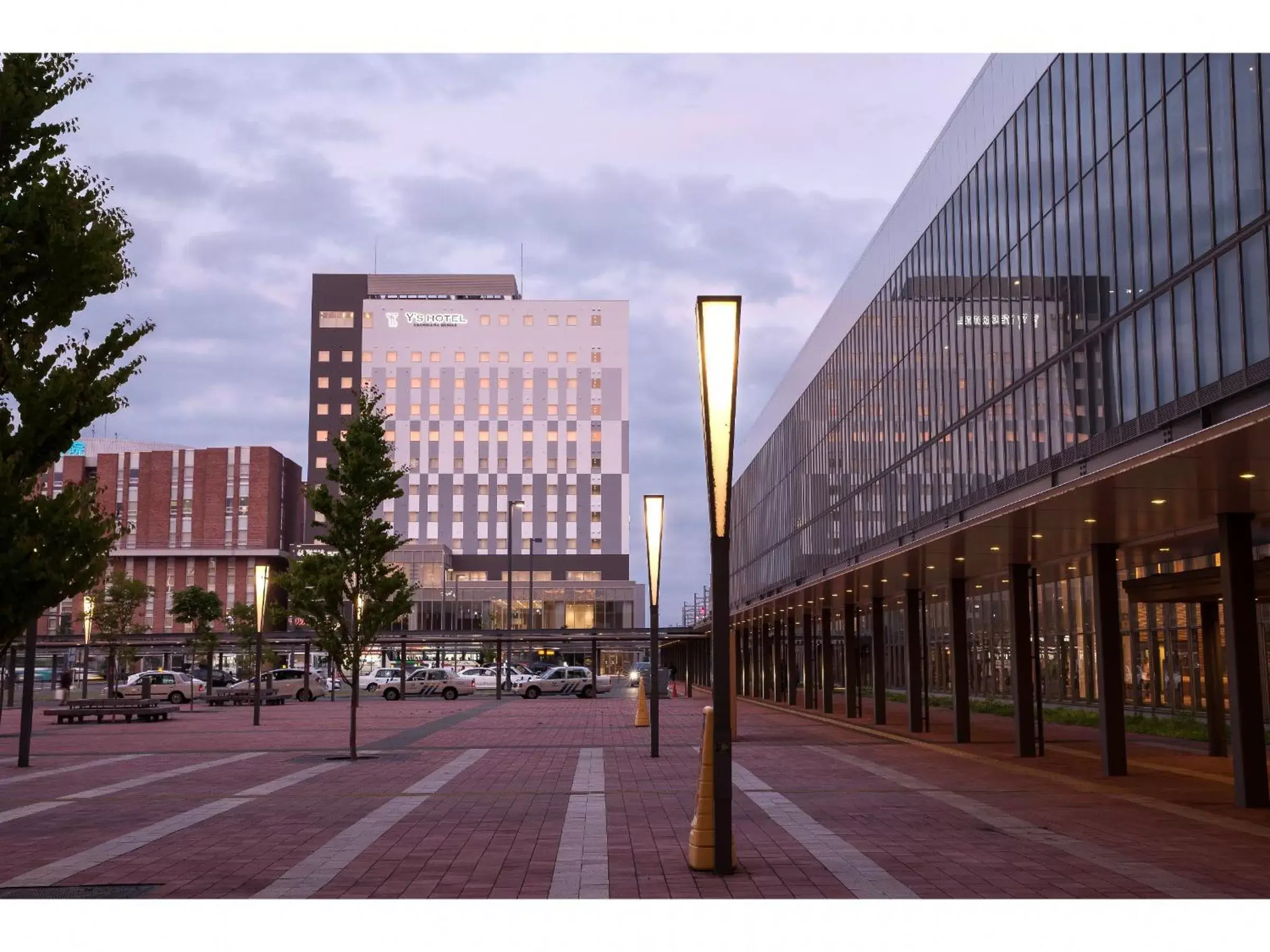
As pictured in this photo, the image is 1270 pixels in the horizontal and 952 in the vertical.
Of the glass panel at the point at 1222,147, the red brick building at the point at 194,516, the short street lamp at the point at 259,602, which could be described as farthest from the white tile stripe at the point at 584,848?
the red brick building at the point at 194,516

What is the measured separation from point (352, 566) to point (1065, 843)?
16.9 m

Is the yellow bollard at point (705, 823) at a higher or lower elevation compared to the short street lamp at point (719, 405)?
lower

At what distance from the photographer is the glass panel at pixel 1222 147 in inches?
796

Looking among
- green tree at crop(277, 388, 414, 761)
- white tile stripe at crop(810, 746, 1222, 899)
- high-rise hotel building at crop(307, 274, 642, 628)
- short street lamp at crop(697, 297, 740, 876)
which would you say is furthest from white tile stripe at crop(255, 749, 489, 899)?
high-rise hotel building at crop(307, 274, 642, 628)

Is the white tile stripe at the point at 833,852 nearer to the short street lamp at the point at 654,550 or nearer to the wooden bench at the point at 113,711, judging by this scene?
the short street lamp at the point at 654,550

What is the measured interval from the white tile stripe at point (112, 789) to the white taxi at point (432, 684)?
3617 cm

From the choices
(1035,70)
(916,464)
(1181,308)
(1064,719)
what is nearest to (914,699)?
(1064,719)

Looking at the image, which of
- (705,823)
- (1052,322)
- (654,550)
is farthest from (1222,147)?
(705,823)

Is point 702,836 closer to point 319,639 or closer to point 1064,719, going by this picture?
point 319,639

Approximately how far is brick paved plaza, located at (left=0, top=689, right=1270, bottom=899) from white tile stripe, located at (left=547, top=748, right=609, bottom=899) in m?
0.05

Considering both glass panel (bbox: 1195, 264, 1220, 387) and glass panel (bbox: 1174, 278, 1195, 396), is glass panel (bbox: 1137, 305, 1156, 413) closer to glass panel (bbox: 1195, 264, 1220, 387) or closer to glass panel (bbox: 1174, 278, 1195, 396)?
glass panel (bbox: 1174, 278, 1195, 396)

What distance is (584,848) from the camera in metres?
12.8

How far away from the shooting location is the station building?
19141mm

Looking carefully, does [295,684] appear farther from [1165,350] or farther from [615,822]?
[615,822]
